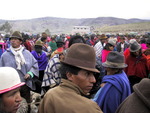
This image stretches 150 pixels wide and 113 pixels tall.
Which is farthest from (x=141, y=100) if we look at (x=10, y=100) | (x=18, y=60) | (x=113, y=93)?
(x=18, y=60)

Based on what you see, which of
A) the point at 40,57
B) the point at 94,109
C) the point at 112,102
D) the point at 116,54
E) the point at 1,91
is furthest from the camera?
the point at 40,57

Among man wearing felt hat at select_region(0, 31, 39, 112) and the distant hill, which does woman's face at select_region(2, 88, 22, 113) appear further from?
the distant hill

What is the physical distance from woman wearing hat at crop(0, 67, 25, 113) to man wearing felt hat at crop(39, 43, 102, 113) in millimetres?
283

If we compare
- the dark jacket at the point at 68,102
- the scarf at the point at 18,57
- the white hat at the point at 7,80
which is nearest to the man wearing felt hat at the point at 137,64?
the scarf at the point at 18,57

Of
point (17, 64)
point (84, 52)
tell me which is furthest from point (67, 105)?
point (17, 64)

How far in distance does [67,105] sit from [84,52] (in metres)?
0.53

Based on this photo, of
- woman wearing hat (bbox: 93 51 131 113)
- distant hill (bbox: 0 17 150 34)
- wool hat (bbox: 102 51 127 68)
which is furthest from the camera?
distant hill (bbox: 0 17 150 34)

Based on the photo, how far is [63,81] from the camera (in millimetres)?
1643

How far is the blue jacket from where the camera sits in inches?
97.6

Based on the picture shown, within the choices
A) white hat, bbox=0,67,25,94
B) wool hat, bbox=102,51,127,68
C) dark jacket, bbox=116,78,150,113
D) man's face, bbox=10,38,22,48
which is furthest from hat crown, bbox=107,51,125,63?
man's face, bbox=10,38,22,48

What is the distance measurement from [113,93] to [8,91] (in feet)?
5.08

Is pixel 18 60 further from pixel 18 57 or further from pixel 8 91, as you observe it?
pixel 8 91

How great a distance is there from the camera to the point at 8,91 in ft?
5.18

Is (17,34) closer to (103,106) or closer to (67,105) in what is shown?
(103,106)
